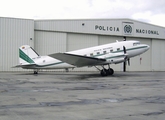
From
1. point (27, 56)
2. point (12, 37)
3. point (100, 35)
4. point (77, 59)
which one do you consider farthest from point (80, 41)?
point (77, 59)

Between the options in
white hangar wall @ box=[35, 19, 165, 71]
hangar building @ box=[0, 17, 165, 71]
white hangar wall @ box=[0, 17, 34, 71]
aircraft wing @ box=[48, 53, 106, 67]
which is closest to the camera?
aircraft wing @ box=[48, 53, 106, 67]

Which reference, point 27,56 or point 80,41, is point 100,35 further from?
point 27,56

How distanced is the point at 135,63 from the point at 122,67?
11.4 ft

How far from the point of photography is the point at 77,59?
2384 centimetres

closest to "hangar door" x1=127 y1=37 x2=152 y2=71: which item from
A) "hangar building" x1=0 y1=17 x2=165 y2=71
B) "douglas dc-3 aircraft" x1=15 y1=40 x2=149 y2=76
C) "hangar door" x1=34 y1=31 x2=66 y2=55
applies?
"hangar building" x1=0 y1=17 x2=165 y2=71

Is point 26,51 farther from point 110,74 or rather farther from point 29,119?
point 29,119

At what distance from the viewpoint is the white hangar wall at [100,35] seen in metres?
39.7

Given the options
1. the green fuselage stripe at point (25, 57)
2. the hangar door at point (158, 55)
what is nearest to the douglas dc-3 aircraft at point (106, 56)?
the green fuselage stripe at point (25, 57)

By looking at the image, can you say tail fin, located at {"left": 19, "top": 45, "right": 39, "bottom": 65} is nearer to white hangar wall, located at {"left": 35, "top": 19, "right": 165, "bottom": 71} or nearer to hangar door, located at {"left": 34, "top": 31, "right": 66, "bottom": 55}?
hangar door, located at {"left": 34, "top": 31, "right": 66, "bottom": 55}

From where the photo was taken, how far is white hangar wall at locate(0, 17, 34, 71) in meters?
36.7

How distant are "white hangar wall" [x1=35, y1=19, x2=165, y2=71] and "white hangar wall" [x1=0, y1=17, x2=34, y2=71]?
68.1 inches

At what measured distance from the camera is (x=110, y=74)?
1062 inches

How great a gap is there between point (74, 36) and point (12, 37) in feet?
37.1

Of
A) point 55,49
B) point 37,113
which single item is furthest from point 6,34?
point 37,113
